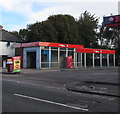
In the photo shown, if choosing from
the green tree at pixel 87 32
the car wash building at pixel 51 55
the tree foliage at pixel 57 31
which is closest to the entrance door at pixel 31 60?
the car wash building at pixel 51 55

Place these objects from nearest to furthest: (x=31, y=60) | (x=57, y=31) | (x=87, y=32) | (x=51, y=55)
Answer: (x=51, y=55)
(x=31, y=60)
(x=57, y=31)
(x=87, y=32)

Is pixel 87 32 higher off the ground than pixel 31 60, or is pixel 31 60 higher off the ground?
pixel 87 32

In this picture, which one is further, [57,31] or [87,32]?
[87,32]

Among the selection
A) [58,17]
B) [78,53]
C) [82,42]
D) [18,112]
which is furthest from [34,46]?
[18,112]

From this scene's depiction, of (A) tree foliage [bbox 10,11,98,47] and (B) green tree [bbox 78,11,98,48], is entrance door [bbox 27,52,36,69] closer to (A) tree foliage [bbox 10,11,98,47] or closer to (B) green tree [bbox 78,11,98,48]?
(A) tree foliage [bbox 10,11,98,47]

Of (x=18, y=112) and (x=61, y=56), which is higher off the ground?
(x=61, y=56)

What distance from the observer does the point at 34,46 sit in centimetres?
3089

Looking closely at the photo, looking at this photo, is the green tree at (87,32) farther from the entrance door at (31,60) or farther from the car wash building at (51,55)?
the entrance door at (31,60)

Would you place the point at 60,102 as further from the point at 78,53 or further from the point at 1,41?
the point at 1,41

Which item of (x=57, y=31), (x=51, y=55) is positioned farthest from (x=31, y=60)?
(x=57, y=31)

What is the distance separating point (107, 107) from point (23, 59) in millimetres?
27174

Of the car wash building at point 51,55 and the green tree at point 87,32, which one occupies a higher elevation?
the green tree at point 87,32

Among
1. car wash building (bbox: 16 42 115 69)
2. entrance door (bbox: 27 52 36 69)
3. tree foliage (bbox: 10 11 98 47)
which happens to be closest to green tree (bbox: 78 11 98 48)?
tree foliage (bbox: 10 11 98 47)

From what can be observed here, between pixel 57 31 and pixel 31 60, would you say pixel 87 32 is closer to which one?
pixel 57 31
